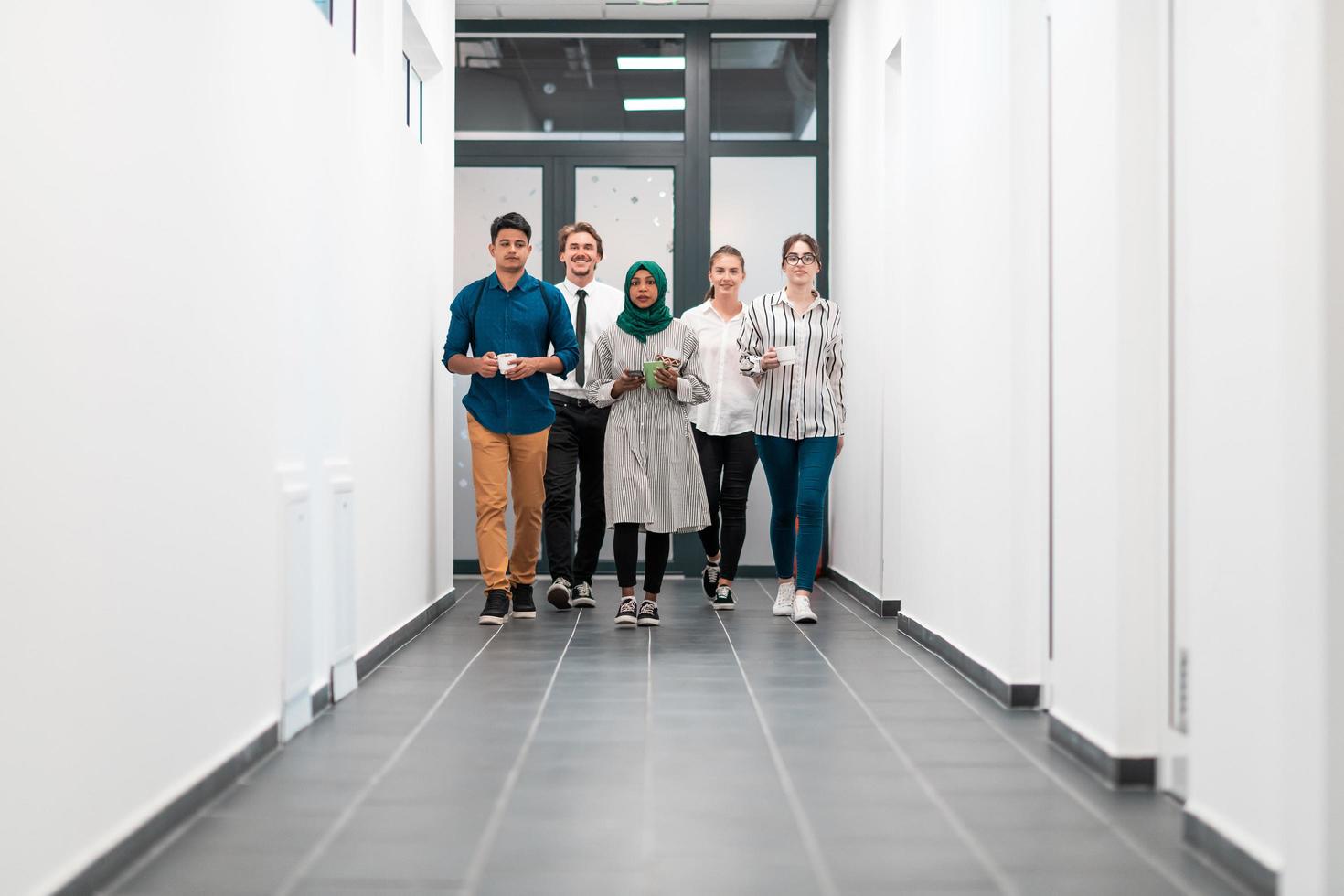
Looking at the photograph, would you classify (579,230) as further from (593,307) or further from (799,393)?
(799,393)

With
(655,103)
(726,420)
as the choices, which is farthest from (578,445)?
(655,103)

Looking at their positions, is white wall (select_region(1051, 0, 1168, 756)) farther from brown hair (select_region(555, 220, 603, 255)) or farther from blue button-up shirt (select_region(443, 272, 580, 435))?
brown hair (select_region(555, 220, 603, 255))

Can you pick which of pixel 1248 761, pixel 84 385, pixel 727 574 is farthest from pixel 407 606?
pixel 1248 761

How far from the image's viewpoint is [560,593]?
5.78 meters

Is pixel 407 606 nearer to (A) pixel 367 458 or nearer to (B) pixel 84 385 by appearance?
(A) pixel 367 458

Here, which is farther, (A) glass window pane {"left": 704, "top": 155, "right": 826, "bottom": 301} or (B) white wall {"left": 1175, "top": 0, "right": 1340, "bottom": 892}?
(A) glass window pane {"left": 704, "top": 155, "right": 826, "bottom": 301}

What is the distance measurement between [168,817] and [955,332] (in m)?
2.93

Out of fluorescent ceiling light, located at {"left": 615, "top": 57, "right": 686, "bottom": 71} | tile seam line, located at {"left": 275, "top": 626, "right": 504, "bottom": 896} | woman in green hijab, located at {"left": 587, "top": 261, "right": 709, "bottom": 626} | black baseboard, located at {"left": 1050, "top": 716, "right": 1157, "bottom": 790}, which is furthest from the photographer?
fluorescent ceiling light, located at {"left": 615, "top": 57, "right": 686, "bottom": 71}

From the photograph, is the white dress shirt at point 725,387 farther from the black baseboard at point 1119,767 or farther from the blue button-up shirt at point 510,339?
the black baseboard at point 1119,767

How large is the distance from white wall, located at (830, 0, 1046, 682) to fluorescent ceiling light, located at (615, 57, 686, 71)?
1323mm

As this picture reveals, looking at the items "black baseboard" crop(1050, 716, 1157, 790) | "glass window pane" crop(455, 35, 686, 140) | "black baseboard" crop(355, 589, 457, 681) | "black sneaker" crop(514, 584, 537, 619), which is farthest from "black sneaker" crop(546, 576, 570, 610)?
"black baseboard" crop(1050, 716, 1157, 790)

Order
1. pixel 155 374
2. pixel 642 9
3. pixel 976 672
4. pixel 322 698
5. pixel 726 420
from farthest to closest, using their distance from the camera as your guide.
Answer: pixel 642 9 → pixel 726 420 → pixel 976 672 → pixel 322 698 → pixel 155 374

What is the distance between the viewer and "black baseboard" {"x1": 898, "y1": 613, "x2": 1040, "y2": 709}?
3.60 m

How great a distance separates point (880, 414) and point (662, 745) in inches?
123
